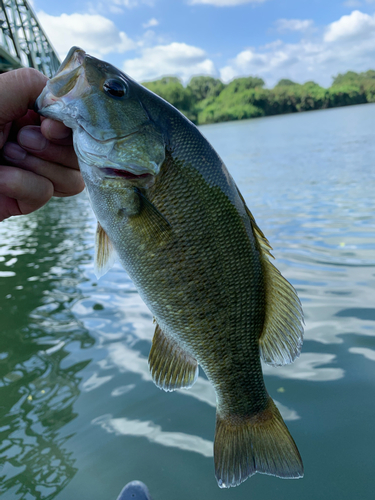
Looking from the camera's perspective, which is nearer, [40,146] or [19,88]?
[19,88]

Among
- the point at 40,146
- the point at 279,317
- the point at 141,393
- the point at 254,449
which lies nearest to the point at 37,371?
the point at 141,393

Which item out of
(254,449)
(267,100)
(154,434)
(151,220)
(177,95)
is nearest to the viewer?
(151,220)

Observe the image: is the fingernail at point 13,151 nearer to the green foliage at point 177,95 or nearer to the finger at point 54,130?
the finger at point 54,130

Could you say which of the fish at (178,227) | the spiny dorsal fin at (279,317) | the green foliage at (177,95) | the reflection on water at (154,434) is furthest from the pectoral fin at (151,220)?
the green foliage at (177,95)

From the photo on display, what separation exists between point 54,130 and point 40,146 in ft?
0.83

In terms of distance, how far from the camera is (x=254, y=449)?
1986 mm

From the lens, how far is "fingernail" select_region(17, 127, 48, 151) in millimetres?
2232

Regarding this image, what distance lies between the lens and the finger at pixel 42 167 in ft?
7.84

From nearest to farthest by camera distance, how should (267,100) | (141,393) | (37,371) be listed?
(141,393)
(37,371)
(267,100)

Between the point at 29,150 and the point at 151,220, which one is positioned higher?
the point at 29,150

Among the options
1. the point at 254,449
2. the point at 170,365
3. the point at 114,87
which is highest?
the point at 114,87

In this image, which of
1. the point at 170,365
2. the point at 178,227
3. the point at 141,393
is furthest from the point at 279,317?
the point at 141,393

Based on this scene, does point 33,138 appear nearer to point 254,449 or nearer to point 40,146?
point 40,146

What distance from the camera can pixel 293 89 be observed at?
95.2 meters
